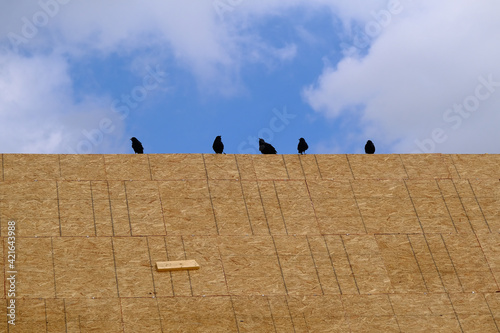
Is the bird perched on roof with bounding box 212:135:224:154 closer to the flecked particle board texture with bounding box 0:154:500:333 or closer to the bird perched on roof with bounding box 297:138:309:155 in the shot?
the flecked particle board texture with bounding box 0:154:500:333

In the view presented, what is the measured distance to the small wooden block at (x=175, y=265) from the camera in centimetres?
1938

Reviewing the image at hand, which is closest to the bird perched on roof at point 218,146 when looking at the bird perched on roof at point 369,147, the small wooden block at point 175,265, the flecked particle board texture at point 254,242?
the flecked particle board texture at point 254,242

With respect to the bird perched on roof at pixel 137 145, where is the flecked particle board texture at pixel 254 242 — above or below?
below

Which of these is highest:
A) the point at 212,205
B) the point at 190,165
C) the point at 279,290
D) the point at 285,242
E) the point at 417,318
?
the point at 190,165

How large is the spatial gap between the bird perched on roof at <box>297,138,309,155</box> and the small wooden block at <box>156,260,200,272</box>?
5859 millimetres

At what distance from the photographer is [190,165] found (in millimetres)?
22688

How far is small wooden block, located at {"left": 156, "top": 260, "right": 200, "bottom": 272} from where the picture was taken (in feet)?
63.6

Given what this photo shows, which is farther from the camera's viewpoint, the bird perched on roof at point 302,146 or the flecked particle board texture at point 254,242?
the bird perched on roof at point 302,146

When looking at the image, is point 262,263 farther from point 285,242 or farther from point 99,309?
point 99,309

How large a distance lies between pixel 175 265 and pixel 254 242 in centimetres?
221

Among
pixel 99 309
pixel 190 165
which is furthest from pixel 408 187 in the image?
pixel 99 309

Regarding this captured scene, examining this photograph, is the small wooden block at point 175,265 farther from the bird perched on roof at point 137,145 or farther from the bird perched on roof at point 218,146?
the bird perched on roof at point 137,145

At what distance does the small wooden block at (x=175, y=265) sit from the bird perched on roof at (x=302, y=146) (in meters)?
5.86

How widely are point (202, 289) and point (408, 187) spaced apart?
7204 mm
